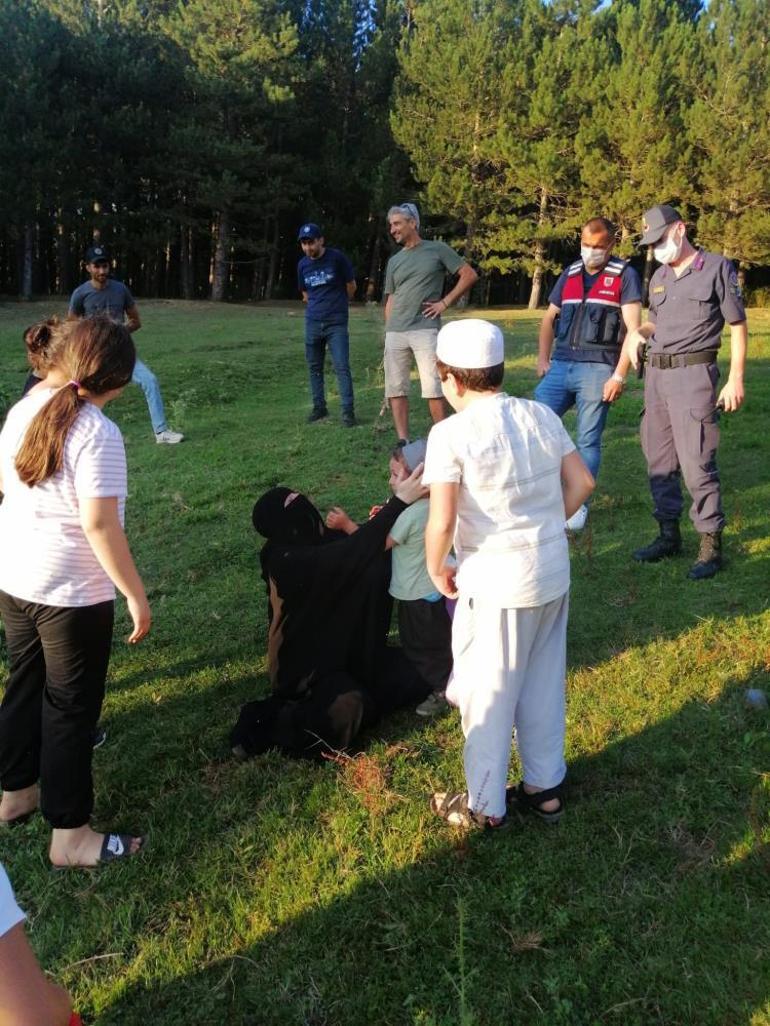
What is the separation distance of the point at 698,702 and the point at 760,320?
23.3 meters

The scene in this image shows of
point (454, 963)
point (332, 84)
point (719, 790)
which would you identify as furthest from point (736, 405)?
point (332, 84)

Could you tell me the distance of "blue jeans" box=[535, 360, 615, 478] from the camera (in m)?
5.40

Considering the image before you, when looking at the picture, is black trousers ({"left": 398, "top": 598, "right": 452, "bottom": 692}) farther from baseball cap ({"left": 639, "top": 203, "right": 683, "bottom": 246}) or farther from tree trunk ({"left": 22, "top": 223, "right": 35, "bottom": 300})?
tree trunk ({"left": 22, "top": 223, "right": 35, "bottom": 300})

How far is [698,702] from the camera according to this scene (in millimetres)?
3314

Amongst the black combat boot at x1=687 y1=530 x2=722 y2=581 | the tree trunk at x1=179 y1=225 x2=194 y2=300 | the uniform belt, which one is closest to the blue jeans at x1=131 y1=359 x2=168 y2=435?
the uniform belt

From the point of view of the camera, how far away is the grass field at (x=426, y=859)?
6.82 ft

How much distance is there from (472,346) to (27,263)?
1310 inches

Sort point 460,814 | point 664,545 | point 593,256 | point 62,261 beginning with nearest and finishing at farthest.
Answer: point 460,814
point 664,545
point 593,256
point 62,261

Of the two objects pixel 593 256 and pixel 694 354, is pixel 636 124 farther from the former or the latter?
pixel 694 354

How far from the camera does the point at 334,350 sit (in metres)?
8.33

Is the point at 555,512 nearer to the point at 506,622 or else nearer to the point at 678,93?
the point at 506,622

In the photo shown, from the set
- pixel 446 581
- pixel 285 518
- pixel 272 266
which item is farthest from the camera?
pixel 272 266

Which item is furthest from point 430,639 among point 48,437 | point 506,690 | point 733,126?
point 733,126

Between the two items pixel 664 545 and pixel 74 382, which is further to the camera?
pixel 664 545
